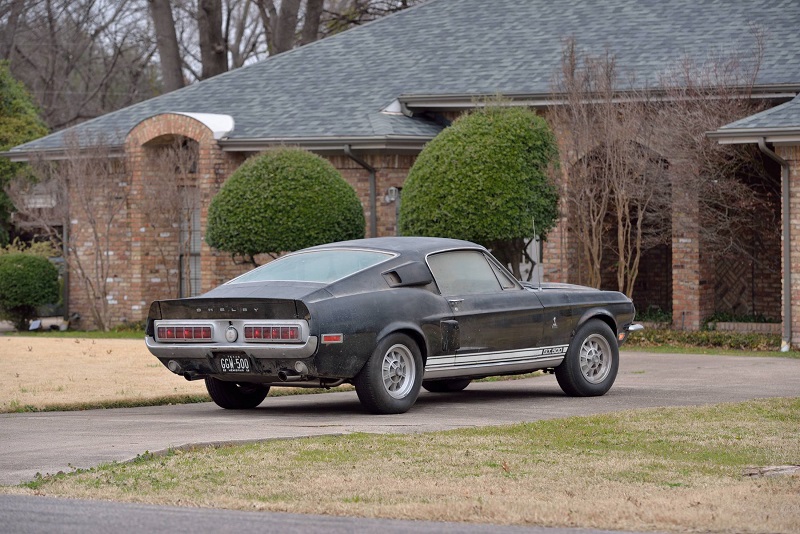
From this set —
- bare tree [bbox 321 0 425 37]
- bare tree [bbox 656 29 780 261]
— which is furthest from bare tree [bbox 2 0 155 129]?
bare tree [bbox 656 29 780 261]

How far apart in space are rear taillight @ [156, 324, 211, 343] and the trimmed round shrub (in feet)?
33.8

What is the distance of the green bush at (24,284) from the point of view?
1049 inches

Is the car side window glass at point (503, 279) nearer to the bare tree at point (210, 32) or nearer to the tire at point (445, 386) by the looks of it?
the tire at point (445, 386)

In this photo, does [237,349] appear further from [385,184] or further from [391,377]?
[385,184]

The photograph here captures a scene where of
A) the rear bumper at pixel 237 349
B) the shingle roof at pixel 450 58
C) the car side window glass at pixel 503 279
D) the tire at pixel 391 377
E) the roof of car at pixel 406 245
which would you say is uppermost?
the shingle roof at pixel 450 58

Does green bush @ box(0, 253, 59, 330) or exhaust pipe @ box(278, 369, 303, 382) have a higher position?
green bush @ box(0, 253, 59, 330)

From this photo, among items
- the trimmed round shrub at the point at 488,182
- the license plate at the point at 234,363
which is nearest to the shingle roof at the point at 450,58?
the trimmed round shrub at the point at 488,182

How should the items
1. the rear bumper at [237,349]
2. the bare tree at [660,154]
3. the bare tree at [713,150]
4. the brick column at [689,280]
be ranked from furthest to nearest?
the brick column at [689,280] → the bare tree at [660,154] → the bare tree at [713,150] → the rear bumper at [237,349]

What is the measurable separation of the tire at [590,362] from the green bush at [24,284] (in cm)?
1683

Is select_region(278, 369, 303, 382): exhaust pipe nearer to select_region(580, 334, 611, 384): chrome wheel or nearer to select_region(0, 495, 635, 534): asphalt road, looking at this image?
select_region(580, 334, 611, 384): chrome wheel

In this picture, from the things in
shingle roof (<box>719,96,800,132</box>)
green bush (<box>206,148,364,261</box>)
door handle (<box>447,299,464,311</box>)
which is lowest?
door handle (<box>447,299,464,311</box>)

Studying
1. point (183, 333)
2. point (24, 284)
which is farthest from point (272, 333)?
point (24, 284)

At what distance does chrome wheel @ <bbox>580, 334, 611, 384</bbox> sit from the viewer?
12430 millimetres

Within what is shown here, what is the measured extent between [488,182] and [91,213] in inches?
342
